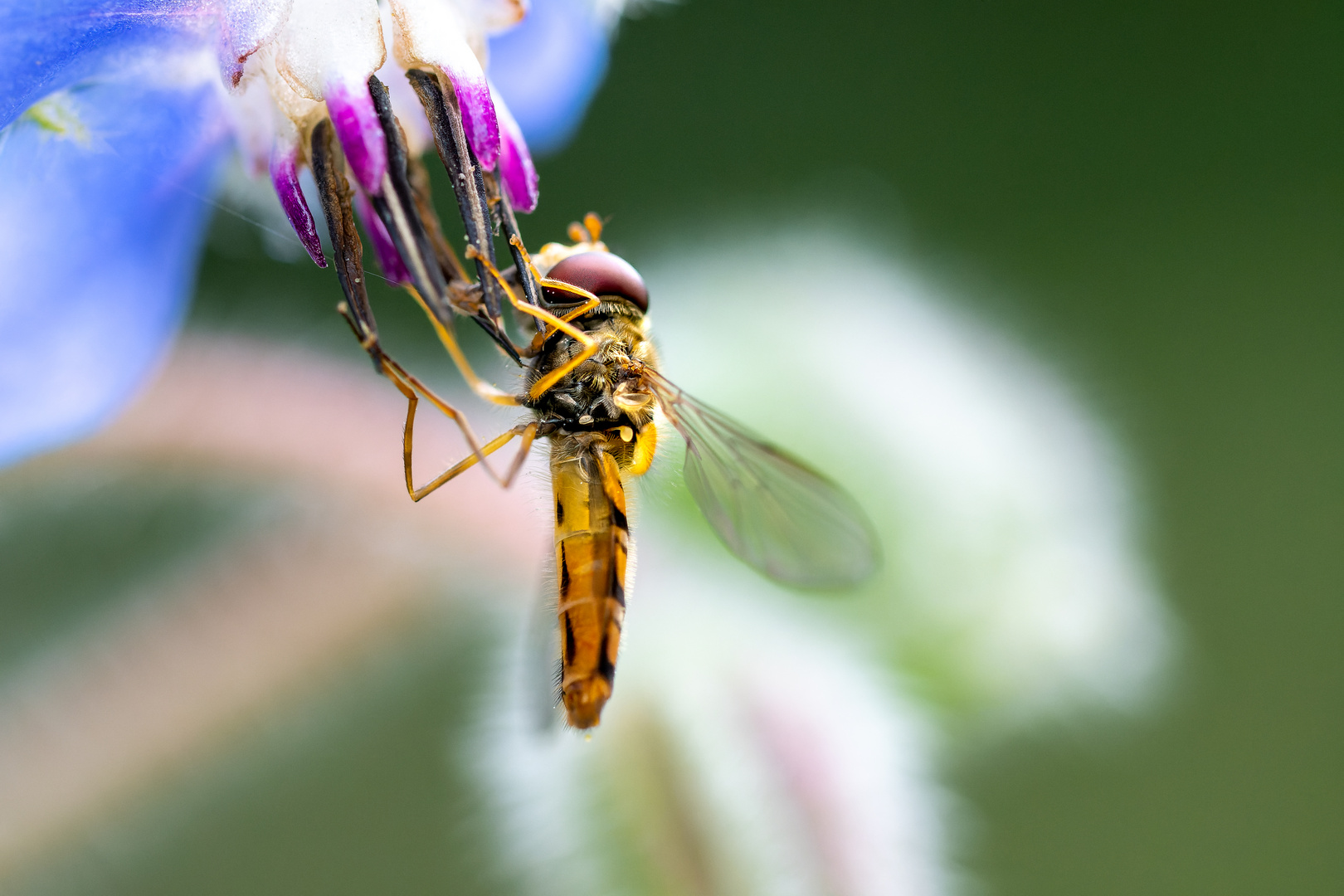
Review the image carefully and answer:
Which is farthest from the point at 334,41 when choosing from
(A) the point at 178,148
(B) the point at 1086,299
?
(B) the point at 1086,299

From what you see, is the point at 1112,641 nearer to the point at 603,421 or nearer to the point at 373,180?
the point at 603,421

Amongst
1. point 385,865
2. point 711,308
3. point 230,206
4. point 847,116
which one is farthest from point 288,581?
point 847,116

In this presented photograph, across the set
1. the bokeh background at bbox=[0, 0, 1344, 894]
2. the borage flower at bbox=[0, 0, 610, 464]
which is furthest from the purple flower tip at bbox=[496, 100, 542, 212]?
the bokeh background at bbox=[0, 0, 1344, 894]

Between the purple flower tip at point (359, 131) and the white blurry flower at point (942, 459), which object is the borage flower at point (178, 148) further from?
the white blurry flower at point (942, 459)

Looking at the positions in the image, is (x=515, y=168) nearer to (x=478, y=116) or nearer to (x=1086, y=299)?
(x=478, y=116)

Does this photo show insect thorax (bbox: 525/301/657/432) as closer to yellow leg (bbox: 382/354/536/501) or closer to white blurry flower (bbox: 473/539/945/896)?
yellow leg (bbox: 382/354/536/501)

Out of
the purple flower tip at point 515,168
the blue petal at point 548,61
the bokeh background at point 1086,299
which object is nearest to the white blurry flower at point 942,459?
the bokeh background at point 1086,299
